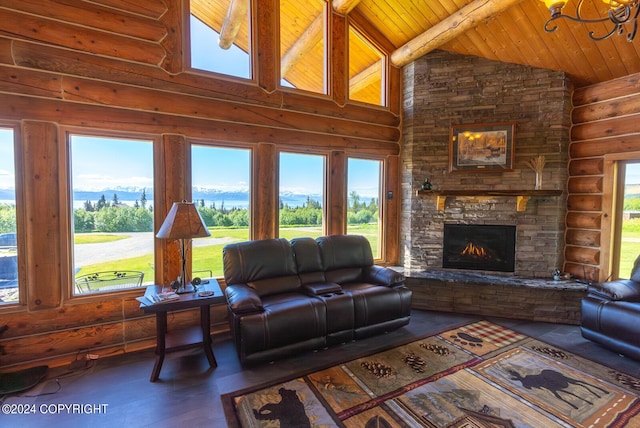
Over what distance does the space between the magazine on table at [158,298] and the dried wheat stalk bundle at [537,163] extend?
4758 millimetres

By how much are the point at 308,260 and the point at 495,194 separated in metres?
2.80

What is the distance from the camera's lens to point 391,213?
4875mm

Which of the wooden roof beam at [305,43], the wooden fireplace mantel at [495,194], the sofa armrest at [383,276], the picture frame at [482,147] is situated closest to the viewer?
the sofa armrest at [383,276]

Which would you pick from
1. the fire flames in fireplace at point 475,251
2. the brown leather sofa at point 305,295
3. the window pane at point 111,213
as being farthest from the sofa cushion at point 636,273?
the window pane at point 111,213

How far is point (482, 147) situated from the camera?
4.32 meters

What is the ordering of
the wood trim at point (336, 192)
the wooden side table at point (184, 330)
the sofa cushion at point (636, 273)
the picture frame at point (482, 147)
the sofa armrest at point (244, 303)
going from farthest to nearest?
1. the wood trim at point (336, 192)
2. the picture frame at point (482, 147)
3. the sofa cushion at point (636, 273)
4. the sofa armrest at point (244, 303)
5. the wooden side table at point (184, 330)

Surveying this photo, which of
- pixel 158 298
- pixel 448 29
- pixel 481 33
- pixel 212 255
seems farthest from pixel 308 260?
pixel 481 33

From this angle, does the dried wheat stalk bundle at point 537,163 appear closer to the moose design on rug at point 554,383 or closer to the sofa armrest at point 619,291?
the sofa armrest at point 619,291

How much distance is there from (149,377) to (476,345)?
325 centimetres

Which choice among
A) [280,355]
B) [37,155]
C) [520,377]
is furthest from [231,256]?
[520,377]

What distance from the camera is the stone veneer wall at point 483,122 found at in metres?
4.09

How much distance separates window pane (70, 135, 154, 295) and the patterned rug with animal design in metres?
1.92

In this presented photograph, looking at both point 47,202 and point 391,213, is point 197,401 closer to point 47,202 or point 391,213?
point 47,202

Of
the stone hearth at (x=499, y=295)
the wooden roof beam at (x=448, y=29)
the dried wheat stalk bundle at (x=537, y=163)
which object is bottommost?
the stone hearth at (x=499, y=295)
